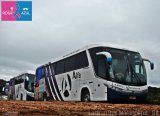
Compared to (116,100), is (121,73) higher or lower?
higher

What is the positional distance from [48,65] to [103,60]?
379 inches

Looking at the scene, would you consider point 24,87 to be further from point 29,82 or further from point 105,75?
point 105,75

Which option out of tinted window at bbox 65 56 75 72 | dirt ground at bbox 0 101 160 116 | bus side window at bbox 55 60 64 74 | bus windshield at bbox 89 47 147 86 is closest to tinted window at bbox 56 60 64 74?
bus side window at bbox 55 60 64 74

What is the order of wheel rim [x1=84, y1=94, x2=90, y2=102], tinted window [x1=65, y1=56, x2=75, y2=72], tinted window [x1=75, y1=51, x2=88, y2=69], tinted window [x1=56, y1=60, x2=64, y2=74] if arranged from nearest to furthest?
wheel rim [x1=84, y1=94, x2=90, y2=102]
tinted window [x1=75, y1=51, x2=88, y2=69]
tinted window [x1=65, y1=56, x2=75, y2=72]
tinted window [x1=56, y1=60, x2=64, y2=74]

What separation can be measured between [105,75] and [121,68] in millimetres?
1052

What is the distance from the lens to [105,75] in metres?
18.1

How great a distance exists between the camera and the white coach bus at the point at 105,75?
1808 cm

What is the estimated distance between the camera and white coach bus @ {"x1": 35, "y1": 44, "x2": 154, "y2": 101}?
59.3ft

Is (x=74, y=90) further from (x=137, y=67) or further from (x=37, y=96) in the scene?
(x=37, y=96)

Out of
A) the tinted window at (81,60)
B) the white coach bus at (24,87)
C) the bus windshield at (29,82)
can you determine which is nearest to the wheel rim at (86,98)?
the tinted window at (81,60)

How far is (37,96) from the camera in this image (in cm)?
2958

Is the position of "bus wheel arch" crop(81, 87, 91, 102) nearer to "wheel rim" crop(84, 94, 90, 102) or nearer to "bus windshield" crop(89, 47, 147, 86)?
"wheel rim" crop(84, 94, 90, 102)

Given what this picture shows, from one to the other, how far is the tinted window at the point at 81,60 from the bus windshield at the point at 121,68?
0.76 m

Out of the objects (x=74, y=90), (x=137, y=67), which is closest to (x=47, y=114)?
(x=137, y=67)
